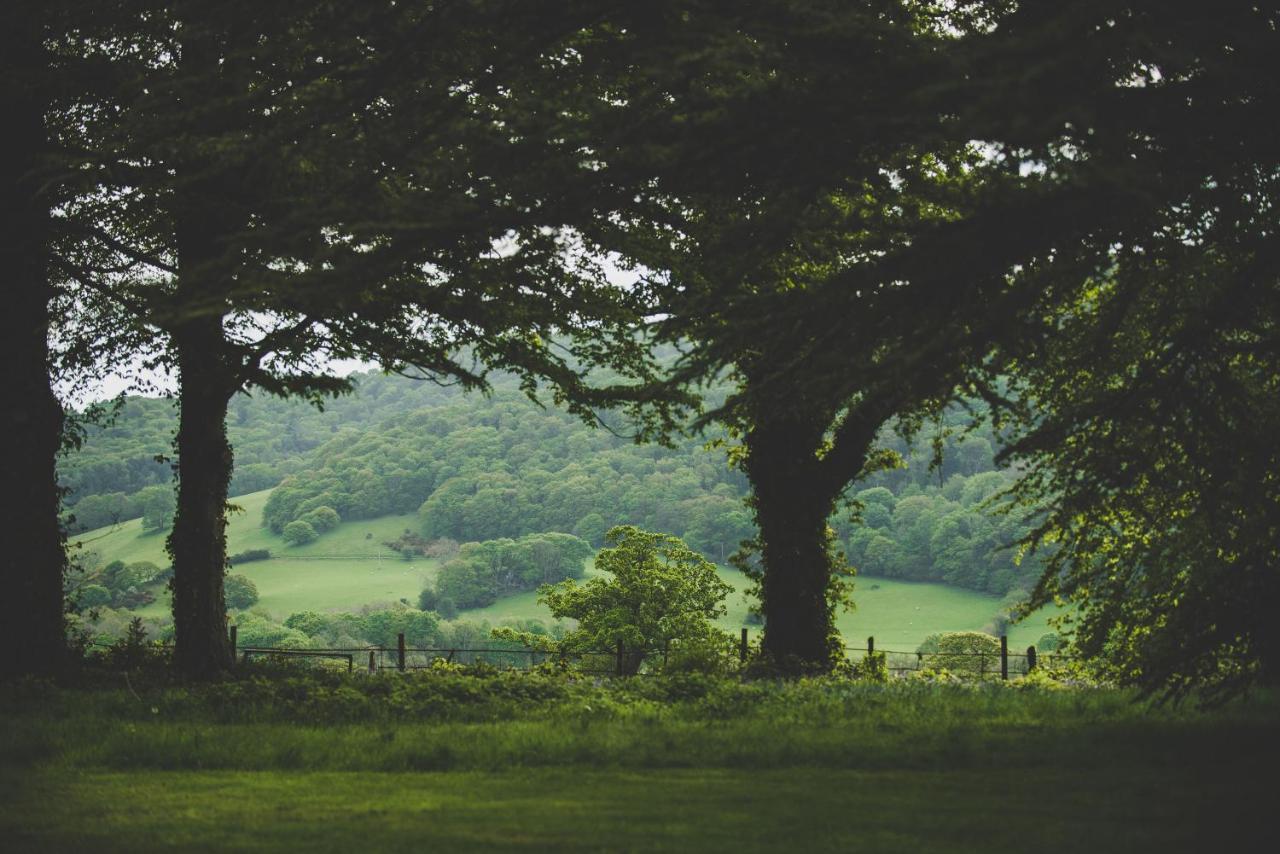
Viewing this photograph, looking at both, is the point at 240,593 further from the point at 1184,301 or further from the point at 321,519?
the point at 1184,301

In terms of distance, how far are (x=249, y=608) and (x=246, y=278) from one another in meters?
114

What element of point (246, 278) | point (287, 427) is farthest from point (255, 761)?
point (287, 427)

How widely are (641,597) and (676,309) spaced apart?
40.9 metres

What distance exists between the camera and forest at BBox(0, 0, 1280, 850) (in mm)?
6902

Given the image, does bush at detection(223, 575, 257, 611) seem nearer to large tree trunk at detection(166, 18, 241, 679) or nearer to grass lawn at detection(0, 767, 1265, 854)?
large tree trunk at detection(166, 18, 241, 679)

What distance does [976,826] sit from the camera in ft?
21.2

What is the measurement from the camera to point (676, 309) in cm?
848

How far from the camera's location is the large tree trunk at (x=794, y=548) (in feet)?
61.1

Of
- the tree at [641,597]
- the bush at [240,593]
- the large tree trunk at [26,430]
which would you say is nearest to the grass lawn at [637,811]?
the large tree trunk at [26,430]

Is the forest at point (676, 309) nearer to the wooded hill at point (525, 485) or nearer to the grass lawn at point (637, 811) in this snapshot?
the grass lawn at point (637, 811)

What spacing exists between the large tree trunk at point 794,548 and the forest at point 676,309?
346 cm

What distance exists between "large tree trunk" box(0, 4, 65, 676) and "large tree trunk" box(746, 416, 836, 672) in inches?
422

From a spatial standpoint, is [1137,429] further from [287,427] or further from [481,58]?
[287,427]

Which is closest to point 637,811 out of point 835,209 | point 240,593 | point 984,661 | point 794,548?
point 835,209
